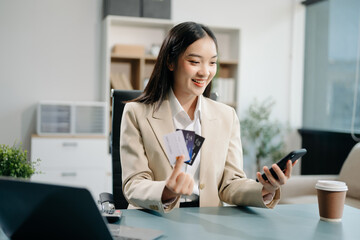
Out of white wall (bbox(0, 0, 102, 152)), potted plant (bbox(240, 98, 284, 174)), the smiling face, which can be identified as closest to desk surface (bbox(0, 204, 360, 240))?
the smiling face

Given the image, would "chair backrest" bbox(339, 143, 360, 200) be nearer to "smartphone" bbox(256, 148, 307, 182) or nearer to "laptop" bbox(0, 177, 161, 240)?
"smartphone" bbox(256, 148, 307, 182)

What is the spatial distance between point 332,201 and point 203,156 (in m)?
0.52

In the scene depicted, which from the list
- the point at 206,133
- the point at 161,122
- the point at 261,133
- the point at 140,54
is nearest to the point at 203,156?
the point at 206,133

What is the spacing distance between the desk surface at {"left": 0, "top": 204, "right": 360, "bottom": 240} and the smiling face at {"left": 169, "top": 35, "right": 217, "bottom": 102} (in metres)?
0.48

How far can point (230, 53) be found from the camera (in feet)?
16.4

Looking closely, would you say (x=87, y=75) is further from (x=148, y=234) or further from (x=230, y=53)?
(x=148, y=234)

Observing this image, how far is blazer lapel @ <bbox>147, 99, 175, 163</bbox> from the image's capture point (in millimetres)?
1743

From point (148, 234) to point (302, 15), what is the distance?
15.2 ft

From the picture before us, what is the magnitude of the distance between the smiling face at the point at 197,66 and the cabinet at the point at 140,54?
2669mm

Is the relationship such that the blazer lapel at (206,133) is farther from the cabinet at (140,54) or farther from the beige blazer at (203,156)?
the cabinet at (140,54)

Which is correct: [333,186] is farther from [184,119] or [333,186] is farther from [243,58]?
[243,58]

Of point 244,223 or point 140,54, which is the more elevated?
point 140,54

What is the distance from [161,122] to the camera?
5.82ft

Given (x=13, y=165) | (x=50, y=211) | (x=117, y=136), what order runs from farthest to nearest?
(x=117, y=136) → (x=13, y=165) → (x=50, y=211)
